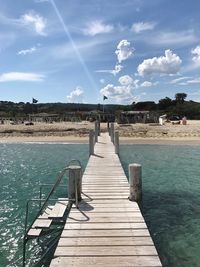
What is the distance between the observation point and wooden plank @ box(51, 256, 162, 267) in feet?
20.5

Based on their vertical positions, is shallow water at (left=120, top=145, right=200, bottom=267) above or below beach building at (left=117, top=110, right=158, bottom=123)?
below

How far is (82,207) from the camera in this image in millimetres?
9586

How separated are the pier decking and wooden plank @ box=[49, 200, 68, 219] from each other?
1.06 ft

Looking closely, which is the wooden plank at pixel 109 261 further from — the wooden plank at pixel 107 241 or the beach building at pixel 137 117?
the beach building at pixel 137 117

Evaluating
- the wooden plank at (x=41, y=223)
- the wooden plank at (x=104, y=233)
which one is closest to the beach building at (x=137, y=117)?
the wooden plank at (x=41, y=223)

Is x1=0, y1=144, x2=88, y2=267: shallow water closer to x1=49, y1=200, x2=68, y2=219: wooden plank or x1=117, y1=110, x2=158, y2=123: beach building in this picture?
x1=49, y1=200, x2=68, y2=219: wooden plank

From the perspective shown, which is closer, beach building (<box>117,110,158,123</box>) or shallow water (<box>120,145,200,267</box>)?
shallow water (<box>120,145,200,267</box>)

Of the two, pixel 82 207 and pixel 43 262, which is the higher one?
pixel 82 207

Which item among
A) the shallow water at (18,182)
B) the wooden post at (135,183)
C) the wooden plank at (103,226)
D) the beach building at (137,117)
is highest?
the beach building at (137,117)

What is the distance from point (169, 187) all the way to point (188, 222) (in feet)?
16.7

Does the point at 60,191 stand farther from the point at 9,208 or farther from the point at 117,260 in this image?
the point at 117,260

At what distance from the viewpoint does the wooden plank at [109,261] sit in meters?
6.25

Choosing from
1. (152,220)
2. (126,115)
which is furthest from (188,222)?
(126,115)

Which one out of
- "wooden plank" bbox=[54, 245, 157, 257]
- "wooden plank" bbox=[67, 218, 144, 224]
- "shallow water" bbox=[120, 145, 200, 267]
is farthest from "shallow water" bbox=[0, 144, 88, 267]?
"shallow water" bbox=[120, 145, 200, 267]
